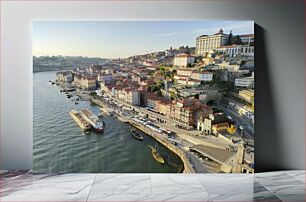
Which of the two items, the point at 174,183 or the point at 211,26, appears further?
the point at 211,26

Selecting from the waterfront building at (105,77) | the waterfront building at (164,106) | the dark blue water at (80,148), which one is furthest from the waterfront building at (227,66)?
the waterfront building at (105,77)

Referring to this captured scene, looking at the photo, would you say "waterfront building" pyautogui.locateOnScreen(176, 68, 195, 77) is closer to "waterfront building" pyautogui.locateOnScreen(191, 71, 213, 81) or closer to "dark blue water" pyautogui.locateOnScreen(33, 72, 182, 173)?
"waterfront building" pyautogui.locateOnScreen(191, 71, 213, 81)

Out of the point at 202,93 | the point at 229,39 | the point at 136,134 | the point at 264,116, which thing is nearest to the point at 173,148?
the point at 136,134

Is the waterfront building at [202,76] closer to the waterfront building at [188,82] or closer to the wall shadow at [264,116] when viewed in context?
the waterfront building at [188,82]

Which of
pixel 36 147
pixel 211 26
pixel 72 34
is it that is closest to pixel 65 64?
pixel 72 34

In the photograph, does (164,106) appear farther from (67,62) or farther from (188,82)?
(67,62)

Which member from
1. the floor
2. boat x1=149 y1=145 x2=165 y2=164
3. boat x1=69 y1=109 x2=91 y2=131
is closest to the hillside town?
boat x1=149 y1=145 x2=165 y2=164

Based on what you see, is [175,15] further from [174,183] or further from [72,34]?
[174,183]
